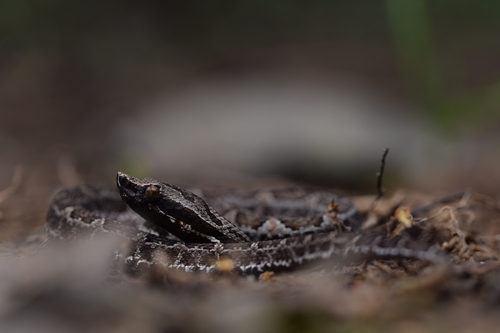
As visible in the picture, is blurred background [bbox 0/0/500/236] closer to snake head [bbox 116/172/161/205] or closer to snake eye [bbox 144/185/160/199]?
snake head [bbox 116/172/161/205]

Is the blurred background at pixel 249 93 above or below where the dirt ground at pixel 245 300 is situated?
above

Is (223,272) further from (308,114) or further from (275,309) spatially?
(308,114)

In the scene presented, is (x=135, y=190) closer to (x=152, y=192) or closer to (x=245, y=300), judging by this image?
(x=152, y=192)

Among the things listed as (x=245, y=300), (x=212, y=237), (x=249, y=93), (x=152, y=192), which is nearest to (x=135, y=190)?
(x=152, y=192)

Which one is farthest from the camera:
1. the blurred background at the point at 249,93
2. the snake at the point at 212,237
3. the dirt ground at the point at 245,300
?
the blurred background at the point at 249,93

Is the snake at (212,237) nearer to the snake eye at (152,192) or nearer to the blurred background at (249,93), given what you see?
the snake eye at (152,192)

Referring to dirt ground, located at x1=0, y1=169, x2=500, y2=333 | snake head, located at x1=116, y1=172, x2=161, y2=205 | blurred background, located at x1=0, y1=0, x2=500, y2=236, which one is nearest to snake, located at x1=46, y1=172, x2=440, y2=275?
snake head, located at x1=116, y1=172, x2=161, y2=205

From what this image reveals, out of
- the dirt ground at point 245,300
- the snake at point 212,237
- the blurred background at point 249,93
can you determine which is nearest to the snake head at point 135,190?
the snake at point 212,237

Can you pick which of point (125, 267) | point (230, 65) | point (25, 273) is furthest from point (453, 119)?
point (230, 65)
